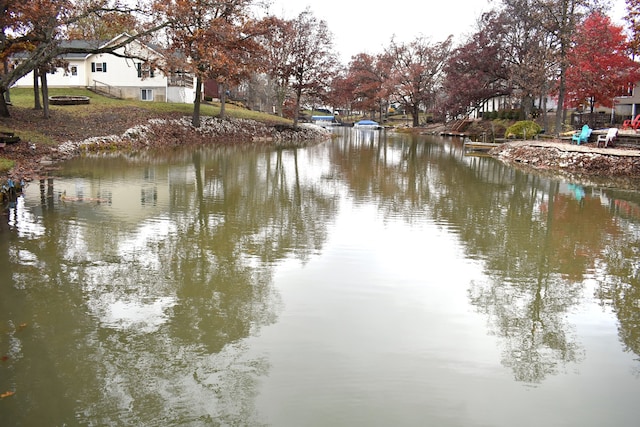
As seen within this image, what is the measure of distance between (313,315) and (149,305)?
2.18 metres

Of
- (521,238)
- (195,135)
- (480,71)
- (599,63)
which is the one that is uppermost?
→ (480,71)

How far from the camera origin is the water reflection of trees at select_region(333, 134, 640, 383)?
6590 millimetres

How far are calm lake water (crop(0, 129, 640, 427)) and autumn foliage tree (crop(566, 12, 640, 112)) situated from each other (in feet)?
79.6

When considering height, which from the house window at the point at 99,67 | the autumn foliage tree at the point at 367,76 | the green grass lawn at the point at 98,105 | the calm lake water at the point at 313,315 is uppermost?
the autumn foliage tree at the point at 367,76

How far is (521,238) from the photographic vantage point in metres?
11.4

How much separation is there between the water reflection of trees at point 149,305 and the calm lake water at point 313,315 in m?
0.03

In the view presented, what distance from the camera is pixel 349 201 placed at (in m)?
15.5

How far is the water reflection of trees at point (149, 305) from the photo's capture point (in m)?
4.84

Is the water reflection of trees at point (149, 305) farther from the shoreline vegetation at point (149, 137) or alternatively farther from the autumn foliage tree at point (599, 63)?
the autumn foliage tree at point (599, 63)

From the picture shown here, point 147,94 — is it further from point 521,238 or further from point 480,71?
point 521,238

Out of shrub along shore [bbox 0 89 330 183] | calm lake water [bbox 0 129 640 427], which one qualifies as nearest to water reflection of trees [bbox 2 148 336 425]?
calm lake water [bbox 0 129 640 427]

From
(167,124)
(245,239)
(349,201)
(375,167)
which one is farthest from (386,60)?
(245,239)

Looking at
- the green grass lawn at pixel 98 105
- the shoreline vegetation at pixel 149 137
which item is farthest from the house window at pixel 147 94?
the shoreline vegetation at pixel 149 137

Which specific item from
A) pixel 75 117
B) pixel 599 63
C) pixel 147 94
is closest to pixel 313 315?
pixel 75 117
